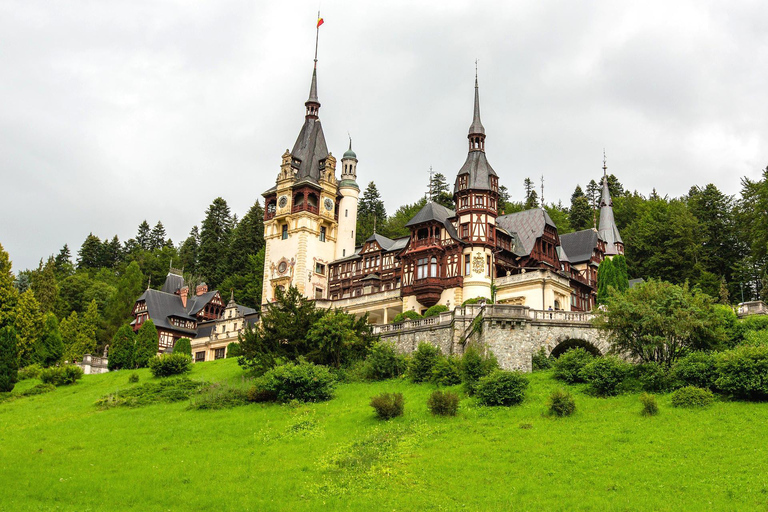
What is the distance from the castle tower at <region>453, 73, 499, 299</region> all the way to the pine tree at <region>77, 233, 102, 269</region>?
3178 inches

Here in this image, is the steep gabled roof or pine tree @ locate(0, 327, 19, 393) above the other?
the steep gabled roof

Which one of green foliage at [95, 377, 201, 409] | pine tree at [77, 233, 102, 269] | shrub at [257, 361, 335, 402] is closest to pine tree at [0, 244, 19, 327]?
green foliage at [95, 377, 201, 409]

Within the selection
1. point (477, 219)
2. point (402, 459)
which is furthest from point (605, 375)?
point (477, 219)

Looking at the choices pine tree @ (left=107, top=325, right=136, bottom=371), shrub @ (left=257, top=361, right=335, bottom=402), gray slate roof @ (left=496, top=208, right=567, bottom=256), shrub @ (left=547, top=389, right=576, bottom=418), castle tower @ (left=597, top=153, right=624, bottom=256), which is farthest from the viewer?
castle tower @ (left=597, top=153, right=624, bottom=256)

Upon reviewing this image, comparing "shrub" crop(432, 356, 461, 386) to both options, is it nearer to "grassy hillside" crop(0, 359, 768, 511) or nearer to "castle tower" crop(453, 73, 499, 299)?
"grassy hillside" crop(0, 359, 768, 511)

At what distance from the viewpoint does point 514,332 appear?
4272 centimetres

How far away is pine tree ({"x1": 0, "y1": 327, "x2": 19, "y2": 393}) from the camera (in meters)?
49.4

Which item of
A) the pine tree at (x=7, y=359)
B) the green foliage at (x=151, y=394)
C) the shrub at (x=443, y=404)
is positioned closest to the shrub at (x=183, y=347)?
the green foliage at (x=151, y=394)

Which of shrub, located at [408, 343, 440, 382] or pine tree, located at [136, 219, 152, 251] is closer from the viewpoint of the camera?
shrub, located at [408, 343, 440, 382]

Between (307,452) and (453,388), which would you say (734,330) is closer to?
(453,388)

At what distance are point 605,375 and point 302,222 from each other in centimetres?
4234

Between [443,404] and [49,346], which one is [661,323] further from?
[49,346]

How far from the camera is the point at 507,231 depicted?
65438 mm

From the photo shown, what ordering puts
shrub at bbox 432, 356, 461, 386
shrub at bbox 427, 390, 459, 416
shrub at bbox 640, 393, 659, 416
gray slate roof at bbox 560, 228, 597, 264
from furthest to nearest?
gray slate roof at bbox 560, 228, 597, 264 → shrub at bbox 432, 356, 461, 386 → shrub at bbox 427, 390, 459, 416 → shrub at bbox 640, 393, 659, 416
